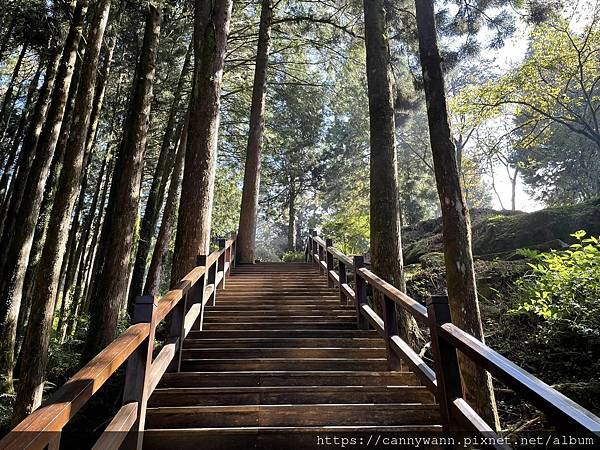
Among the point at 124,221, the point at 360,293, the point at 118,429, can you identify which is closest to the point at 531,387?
the point at 118,429

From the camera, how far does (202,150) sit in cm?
591

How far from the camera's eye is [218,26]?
636 cm

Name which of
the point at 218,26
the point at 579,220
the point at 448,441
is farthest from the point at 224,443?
the point at 579,220

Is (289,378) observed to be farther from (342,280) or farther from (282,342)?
(342,280)

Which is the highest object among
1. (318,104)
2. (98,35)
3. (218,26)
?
(318,104)

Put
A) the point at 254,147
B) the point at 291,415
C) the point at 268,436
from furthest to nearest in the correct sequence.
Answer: the point at 254,147 → the point at 291,415 → the point at 268,436

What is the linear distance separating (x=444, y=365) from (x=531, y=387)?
2.99ft

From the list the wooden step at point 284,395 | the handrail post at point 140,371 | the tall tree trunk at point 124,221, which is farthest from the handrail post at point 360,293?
the tall tree trunk at point 124,221

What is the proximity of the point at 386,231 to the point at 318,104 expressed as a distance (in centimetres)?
1138

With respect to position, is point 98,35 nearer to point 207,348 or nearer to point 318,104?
point 207,348

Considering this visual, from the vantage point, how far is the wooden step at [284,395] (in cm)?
299

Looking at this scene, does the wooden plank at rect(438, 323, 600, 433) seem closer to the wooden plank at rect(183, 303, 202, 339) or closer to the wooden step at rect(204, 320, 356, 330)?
the wooden step at rect(204, 320, 356, 330)

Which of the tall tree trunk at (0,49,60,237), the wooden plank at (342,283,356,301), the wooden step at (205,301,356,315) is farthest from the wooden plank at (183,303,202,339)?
the tall tree trunk at (0,49,60,237)

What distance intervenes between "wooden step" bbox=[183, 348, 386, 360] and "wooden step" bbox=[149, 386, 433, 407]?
859mm
